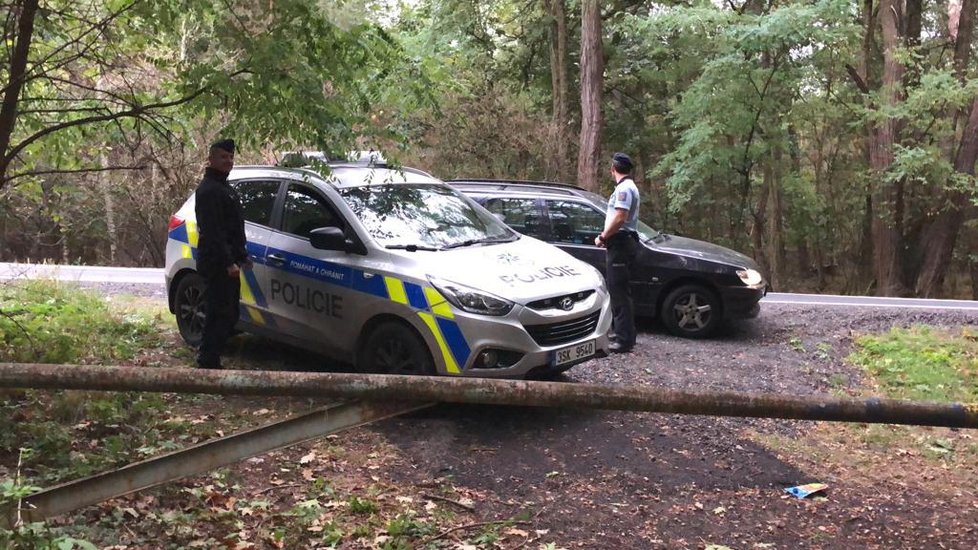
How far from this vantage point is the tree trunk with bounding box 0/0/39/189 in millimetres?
4934

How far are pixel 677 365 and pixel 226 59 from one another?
209 inches

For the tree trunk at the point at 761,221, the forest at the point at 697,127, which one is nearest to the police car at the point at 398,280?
the forest at the point at 697,127

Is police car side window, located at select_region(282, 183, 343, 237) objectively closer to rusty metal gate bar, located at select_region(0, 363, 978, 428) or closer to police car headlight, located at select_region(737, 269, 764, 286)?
rusty metal gate bar, located at select_region(0, 363, 978, 428)

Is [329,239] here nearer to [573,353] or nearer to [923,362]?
[573,353]

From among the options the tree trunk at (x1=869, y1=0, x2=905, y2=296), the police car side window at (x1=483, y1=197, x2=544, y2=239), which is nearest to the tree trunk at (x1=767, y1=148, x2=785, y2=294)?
the tree trunk at (x1=869, y1=0, x2=905, y2=296)

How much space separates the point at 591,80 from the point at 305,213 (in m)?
10.2

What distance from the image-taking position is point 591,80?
50.7 feet

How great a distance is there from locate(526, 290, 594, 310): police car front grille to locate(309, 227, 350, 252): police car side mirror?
161cm

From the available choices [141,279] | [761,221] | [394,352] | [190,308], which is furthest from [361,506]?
[761,221]

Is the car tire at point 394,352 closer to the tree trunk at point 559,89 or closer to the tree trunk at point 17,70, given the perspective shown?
the tree trunk at point 17,70

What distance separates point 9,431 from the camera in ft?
15.4

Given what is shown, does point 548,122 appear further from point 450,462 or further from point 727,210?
point 450,462

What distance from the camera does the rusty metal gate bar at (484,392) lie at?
227cm

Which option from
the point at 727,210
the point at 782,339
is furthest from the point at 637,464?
the point at 727,210
